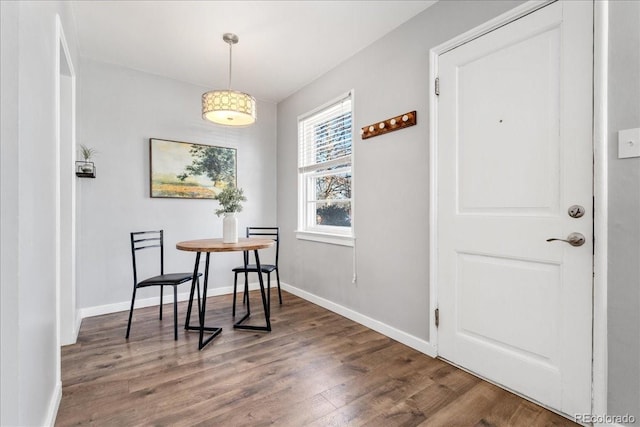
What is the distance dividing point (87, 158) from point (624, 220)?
13.2ft

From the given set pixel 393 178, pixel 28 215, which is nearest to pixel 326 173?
pixel 393 178

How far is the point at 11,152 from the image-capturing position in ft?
3.27

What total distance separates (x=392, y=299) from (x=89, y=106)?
349 centimetres

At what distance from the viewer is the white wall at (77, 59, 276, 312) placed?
307 cm

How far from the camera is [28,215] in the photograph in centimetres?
116

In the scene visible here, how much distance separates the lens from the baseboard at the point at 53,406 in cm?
143

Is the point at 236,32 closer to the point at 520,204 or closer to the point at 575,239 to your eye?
the point at 520,204

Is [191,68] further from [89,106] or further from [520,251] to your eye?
[520,251]

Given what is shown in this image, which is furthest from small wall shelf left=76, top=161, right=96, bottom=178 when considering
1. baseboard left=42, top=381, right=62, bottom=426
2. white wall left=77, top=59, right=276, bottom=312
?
baseboard left=42, top=381, right=62, bottom=426

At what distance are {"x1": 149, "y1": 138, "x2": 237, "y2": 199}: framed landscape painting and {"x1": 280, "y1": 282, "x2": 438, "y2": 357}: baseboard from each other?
170 centimetres

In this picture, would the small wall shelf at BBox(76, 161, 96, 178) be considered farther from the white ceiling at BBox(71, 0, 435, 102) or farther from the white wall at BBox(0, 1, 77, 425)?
the white wall at BBox(0, 1, 77, 425)

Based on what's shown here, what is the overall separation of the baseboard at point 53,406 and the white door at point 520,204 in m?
2.27

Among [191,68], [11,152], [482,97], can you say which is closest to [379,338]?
[482,97]

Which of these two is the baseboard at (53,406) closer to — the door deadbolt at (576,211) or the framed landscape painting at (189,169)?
the framed landscape painting at (189,169)
